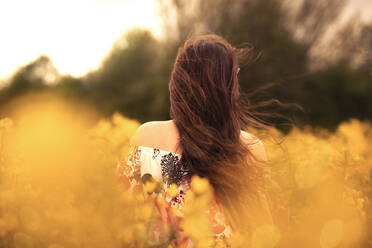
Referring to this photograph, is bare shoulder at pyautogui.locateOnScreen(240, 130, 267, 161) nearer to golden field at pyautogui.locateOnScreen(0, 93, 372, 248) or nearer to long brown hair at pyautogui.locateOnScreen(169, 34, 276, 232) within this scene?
long brown hair at pyautogui.locateOnScreen(169, 34, 276, 232)

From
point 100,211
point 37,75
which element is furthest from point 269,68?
point 100,211

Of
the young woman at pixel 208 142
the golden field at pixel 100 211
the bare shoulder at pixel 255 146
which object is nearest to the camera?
the golden field at pixel 100 211

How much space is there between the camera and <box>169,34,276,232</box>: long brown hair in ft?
5.13

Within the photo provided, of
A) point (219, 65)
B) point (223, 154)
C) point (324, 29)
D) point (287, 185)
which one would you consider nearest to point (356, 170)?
point (287, 185)

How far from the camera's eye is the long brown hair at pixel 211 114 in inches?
61.5

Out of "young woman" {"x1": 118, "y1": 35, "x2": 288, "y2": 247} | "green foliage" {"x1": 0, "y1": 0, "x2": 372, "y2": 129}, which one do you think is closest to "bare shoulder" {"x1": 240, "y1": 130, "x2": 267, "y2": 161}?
"young woman" {"x1": 118, "y1": 35, "x2": 288, "y2": 247}

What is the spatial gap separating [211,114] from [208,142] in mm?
153

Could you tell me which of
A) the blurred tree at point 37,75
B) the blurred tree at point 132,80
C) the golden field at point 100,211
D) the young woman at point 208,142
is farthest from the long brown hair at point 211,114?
the blurred tree at point 132,80

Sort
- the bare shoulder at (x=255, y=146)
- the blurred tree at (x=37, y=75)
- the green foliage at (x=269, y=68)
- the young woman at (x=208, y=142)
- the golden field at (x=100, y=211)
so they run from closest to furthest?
the golden field at (x=100, y=211) → the young woman at (x=208, y=142) → the bare shoulder at (x=255, y=146) → the blurred tree at (x=37, y=75) → the green foliage at (x=269, y=68)

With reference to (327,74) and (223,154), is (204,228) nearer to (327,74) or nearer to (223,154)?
(223,154)

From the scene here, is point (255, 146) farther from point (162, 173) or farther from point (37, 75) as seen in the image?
point (37, 75)

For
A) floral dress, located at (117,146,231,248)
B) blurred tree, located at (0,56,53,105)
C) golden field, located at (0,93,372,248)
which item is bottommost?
golden field, located at (0,93,372,248)

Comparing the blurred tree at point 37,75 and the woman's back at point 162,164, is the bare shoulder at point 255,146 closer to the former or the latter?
the woman's back at point 162,164

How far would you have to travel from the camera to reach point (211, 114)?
5.40ft
